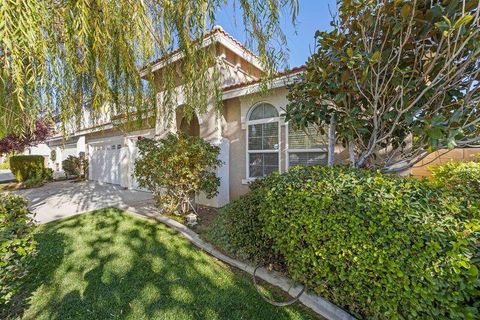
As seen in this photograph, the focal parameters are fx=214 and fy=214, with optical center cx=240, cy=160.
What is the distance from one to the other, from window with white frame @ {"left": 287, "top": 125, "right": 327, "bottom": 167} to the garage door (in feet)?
34.0

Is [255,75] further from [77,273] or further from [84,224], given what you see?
[77,273]

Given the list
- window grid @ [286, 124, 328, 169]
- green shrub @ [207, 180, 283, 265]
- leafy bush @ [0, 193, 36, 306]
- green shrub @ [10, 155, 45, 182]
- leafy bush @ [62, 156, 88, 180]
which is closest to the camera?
leafy bush @ [0, 193, 36, 306]

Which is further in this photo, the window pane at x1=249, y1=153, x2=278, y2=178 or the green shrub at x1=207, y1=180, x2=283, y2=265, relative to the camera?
the window pane at x1=249, y1=153, x2=278, y2=178

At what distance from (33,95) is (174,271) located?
3353 millimetres

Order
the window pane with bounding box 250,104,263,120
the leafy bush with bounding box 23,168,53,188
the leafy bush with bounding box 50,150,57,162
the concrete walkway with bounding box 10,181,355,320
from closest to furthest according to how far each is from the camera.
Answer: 1. the concrete walkway with bounding box 10,181,355,320
2. the window pane with bounding box 250,104,263,120
3. the leafy bush with bounding box 23,168,53,188
4. the leafy bush with bounding box 50,150,57,162

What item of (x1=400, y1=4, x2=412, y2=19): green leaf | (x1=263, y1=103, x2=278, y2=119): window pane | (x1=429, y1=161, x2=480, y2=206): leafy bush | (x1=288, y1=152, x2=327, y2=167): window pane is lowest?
(x1=429, y1=161, x2=480, y2=206): leafy bush

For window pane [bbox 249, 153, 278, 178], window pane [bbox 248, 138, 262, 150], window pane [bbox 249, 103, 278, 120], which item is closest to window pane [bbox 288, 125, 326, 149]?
window pane [bbox 249, 153, 278, 178]

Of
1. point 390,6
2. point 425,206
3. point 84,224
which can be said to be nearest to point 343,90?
point 390,6

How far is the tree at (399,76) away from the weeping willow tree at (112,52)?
3.63 ft

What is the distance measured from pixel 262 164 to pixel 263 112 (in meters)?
1.81

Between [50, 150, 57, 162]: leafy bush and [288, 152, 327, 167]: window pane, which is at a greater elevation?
[50, 150, 57, 162]: leafy bush

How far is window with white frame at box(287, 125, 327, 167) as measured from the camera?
6293 mm

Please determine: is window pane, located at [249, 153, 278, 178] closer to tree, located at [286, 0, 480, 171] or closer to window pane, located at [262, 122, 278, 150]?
window pane, located at [262, 122, 278, 150]

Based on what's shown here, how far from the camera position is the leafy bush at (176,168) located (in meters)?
5.98
